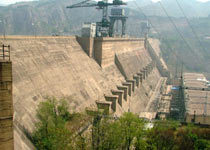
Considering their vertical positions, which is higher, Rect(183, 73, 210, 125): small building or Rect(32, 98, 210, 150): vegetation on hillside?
Rect(32, 98, 210, 150): vegetation on hillside

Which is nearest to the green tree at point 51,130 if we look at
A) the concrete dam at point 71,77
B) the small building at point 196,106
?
the concrete dam at point 71,77

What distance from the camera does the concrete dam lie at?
16203mm

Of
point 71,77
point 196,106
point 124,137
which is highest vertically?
point 71,77

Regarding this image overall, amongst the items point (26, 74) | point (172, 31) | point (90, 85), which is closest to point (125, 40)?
point (90, 85)

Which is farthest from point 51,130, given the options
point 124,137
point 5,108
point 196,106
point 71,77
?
point 196,106

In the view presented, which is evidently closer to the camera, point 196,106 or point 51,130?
point 51,130

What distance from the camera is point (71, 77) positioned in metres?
23.2

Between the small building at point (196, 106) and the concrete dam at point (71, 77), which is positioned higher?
the concrete dam at point (71, 77)

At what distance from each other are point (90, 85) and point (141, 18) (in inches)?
5316

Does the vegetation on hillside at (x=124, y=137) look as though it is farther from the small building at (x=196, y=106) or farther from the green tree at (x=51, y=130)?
the small building at (x=196, y=106)

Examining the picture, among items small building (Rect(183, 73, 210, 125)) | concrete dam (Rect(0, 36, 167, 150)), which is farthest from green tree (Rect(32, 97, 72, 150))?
small building (Rect(183, 73, 210, 125))

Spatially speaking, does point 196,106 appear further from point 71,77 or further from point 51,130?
point 51,130

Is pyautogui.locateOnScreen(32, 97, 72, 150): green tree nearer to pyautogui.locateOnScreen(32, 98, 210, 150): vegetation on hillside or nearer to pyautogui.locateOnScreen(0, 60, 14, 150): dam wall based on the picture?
pyautogui.locateOnScreen(32, 98, 210, 150): vegetation on hillside

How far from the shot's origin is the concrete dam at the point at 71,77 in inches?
638
